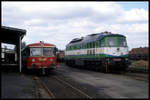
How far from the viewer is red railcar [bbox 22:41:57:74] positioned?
20.9 metres

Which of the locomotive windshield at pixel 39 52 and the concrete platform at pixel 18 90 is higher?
the locomotive windshield at pixel 39 52

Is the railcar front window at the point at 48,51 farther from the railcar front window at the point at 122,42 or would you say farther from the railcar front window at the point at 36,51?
the railcar front window at the point at 122,42

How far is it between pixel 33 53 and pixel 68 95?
10.4 m

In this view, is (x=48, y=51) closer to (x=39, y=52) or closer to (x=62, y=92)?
(x=39, y=52)

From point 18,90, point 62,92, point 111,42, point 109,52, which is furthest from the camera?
point 111,42

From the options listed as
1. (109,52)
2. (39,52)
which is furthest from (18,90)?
(109,52)

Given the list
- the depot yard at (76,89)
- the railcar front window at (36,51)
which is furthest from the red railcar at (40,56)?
the depot yard at (76,89)

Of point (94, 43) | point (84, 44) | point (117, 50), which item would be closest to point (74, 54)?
point (84, 44)

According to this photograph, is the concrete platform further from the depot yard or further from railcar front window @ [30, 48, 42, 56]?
railcar front window @ [30, 48, 42, 56]

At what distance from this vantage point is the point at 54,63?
70.4 ft

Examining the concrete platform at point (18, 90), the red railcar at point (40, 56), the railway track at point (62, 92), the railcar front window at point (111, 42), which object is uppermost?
the railcar front window at point (111, 42)

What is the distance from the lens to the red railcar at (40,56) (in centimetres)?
2094

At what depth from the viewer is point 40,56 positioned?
21.1m

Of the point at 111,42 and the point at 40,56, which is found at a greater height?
the point at 111,42
